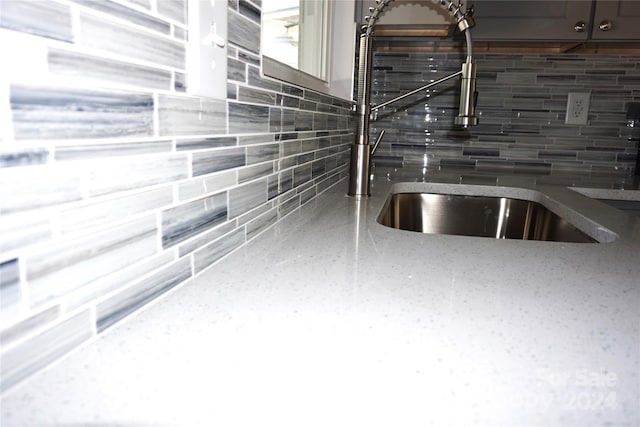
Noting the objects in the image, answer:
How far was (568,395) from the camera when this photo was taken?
373 millimetres

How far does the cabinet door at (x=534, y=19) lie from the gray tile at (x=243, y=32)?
125 centimetres

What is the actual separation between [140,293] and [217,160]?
0.24 m

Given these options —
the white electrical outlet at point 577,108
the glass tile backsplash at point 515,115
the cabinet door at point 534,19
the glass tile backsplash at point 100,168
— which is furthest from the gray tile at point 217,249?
the white electrical outlet at point 577,108

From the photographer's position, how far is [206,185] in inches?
25.7

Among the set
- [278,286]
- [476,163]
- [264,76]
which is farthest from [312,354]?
[476,163]

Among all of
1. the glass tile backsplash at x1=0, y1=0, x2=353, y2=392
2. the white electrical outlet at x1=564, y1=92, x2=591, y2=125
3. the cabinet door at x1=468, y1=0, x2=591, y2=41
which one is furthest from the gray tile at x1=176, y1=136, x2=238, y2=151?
the white electrical outlet at x1=564, y1=92, x2=591, y2=125

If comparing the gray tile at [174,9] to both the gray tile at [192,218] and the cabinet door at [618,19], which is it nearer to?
the gray tile at [192,218]

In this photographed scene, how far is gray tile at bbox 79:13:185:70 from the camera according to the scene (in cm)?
41

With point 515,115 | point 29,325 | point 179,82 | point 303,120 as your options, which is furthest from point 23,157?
point 515,115

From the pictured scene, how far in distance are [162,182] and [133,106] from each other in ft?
0.32

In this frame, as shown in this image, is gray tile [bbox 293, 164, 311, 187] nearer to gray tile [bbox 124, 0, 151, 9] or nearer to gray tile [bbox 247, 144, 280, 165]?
gray tile [bbox 247, 144, 280, 165]

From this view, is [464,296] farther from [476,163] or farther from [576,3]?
[476,163]

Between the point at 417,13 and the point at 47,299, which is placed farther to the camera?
the point at 417,13

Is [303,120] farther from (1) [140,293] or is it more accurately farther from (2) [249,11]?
(1) [140,293]
